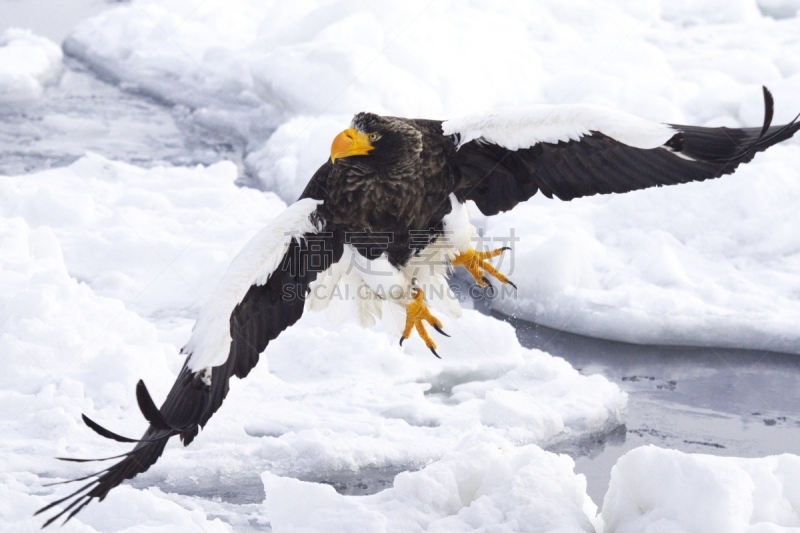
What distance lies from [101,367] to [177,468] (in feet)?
2.88

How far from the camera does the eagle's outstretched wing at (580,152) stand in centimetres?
354

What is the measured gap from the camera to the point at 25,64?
10.8 metres

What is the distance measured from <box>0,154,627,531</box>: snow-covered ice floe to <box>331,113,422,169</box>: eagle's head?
110cm

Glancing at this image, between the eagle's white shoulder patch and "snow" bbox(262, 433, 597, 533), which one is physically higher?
the eagle's white shoulder patch

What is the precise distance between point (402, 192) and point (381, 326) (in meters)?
2.29

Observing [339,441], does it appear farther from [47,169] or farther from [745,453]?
[47,169]

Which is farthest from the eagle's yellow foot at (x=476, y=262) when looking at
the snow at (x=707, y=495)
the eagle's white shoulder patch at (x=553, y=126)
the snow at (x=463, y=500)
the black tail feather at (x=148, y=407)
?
the black tail feather at (x=148, y=407)

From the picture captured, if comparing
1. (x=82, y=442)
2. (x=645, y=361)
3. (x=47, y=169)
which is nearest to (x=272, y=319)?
(x=82, y=442)

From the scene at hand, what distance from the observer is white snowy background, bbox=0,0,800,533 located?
359 centimetres

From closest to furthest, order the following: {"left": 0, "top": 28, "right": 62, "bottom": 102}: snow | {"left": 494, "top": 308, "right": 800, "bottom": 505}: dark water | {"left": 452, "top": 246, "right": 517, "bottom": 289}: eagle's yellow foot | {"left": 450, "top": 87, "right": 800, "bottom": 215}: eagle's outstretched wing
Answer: {"left": 450, "top": 87, "right": 800, "bottom": 215}: eagle's outstretched wing, {"left": 452, "top": 246, "right": 517, "bottom": 289}: eagle's yellow foot, {"left": 494, "top": 308, "right": 800, "bottom": 505}: dark water, {"left": 0, "top": 28, "right": 62, "bottom": 102}: snow

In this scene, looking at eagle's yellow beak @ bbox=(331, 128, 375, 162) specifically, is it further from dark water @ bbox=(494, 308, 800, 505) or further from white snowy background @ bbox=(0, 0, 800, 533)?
dark water @ bbox=(494, 308, 800, 505)

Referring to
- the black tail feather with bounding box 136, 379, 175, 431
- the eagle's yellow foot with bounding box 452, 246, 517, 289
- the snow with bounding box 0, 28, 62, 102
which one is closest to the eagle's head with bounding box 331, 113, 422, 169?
the eagle's yellow foot with bounding box 452, 246, 517, 289

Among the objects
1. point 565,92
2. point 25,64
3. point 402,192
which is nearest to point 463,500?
point 402,192

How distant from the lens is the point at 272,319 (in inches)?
160
